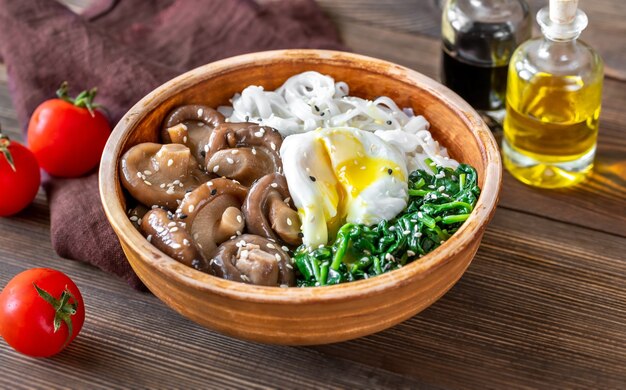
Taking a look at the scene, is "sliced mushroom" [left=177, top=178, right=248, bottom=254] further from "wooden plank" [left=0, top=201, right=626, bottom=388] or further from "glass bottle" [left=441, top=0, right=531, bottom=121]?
"glass bottle" [left=441, top=0, right=531, bottom=121]

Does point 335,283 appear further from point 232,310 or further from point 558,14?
point 558,14

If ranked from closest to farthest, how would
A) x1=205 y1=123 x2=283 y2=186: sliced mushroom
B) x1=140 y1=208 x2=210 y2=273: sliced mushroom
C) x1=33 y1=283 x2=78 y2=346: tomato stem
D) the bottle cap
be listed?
x1=140 y1=208 x2=210 y2=273: sliced mushroom
x1=33 y1=283 x2=78 y2=346: tomato stem
x1=205 y1=123 x2=283 y2=186: sliced mushroom
the bottle cap

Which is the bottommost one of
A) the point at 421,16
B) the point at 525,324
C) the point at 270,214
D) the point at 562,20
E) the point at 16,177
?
the point at 525,324

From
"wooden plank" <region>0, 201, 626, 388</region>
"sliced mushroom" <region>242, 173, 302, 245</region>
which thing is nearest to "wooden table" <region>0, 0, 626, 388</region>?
"wooden plank" <region>0, 201, 626, 388</region>

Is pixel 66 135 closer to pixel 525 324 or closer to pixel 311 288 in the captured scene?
pixel 311 288

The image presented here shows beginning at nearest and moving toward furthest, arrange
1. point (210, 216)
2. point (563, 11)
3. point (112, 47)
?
point (210, 216), point (563, 11), point (112, 47)

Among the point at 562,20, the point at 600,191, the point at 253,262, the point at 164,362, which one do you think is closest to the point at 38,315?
the point at 164,362

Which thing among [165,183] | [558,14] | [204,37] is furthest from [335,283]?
[204,37]
